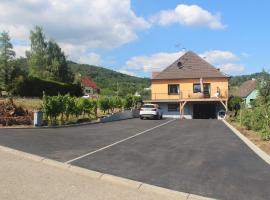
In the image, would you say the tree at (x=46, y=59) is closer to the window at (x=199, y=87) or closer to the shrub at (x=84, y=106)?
the window at (x=199, y=87)

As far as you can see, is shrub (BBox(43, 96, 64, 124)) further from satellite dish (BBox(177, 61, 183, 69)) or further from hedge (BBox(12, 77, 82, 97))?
satellite dish (BBox(177, 61, 183, 69))

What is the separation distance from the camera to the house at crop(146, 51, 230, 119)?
55.8 metres

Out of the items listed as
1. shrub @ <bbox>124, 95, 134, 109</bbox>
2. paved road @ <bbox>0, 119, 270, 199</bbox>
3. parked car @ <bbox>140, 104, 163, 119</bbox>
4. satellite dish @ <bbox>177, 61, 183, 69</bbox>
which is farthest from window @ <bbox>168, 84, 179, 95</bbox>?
paved road @ <bbox>0, 119, 270, 199</bbox>

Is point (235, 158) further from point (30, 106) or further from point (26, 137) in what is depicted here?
point (30, 106)

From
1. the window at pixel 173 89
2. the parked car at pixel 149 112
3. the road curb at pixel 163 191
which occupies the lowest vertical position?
the road curb at pixel 163 191

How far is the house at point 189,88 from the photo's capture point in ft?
183

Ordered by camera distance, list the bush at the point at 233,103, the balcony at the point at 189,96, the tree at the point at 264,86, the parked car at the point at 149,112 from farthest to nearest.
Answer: the bush at the point at 233,103
the balcony at the point at 189,96
the parked car at the point at 149,112
the tree at the point at 264,86

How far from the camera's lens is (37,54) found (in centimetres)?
8194

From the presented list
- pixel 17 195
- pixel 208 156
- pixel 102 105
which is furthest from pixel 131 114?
pixel 17 195

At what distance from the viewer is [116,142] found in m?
17.9

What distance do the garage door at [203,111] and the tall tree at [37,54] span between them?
3337 centimetres

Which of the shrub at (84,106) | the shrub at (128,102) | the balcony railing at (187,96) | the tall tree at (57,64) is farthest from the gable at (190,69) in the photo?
the tall tree at (57,64)

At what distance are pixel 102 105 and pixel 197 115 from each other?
19632mm

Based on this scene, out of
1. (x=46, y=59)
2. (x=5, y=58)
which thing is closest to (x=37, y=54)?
(x=46, y=59)
